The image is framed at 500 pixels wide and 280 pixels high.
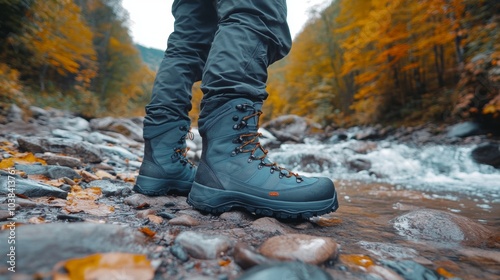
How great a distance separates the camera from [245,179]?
43.3 inches

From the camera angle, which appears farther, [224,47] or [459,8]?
[459,8]

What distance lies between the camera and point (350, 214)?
1.45 meters

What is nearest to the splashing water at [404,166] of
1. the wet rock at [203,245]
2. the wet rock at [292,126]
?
the wet rock at [203,245]

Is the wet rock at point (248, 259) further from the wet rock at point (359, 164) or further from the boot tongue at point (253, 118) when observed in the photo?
the wet rock at point (359, 164)

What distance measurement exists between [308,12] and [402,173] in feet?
58.7

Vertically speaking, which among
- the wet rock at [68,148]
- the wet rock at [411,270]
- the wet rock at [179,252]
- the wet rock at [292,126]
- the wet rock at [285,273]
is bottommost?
the wet rock at [411,270]

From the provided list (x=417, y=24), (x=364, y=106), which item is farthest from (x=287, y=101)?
(x=417, y=24)

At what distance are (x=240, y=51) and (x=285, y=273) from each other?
2.78ft

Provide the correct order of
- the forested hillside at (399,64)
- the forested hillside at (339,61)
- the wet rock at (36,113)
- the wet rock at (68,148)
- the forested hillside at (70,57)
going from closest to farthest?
1. the wet rock at (68,148)
2. the forested hillside at (70,57)
3. the forested hillside at (339,61)
4. the wet rock at (36,113)
5. the forested hillside at (399,64)

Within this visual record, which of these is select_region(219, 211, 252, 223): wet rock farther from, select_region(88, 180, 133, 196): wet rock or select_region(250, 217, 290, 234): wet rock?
select_region(88, 180, 133, 196): wet rock

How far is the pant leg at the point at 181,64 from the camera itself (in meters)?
1.44

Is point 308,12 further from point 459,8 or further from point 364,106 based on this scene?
point 459,8

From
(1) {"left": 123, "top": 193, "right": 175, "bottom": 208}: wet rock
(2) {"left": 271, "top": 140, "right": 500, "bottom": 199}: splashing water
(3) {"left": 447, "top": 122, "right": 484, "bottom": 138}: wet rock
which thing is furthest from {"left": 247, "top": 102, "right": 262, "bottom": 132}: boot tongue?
(3) {"left": 447, "top": 122, "right": 484, "bottom": 138}: wet rock

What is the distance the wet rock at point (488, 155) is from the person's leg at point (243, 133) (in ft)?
16.3
